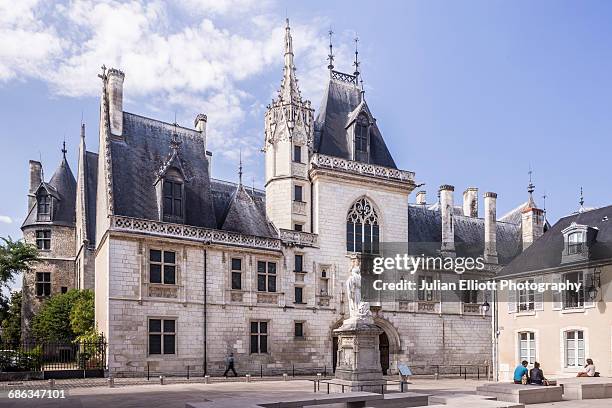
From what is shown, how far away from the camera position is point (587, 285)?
81.7 ft

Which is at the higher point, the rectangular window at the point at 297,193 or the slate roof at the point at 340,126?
the slate roof at the point at 340,126

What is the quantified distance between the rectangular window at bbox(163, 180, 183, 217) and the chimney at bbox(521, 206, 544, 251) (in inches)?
882

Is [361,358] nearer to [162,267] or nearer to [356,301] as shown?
[356,301]

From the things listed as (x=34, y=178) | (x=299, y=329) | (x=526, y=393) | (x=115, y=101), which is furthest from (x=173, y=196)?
(x=526, y=393)

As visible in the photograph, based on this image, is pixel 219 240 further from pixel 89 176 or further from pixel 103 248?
pixel 89 176

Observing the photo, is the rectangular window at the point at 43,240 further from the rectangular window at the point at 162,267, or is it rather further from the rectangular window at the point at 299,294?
the rectangular window at the point at 299,294

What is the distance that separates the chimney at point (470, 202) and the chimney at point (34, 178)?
96.2ft

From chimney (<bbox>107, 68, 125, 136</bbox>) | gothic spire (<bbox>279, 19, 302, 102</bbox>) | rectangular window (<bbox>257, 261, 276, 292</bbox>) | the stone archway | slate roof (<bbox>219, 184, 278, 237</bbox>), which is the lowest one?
the stone archway

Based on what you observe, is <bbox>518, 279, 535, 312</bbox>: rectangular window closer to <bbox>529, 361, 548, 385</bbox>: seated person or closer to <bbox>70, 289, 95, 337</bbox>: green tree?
<bbox>529, 361, 548, 385</bbox>: seated person

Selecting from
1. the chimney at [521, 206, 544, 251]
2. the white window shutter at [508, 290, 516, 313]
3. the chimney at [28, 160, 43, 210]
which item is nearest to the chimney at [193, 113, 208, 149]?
the chimney at [28, 160, 43, 210]

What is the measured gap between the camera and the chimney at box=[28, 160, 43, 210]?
39156 millimetres

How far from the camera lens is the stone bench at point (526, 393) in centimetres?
1578

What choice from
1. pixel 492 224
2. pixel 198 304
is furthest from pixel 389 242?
pixel 198 304

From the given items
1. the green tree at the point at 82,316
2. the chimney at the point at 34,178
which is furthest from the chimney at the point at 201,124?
the chimney at the point at 34,178
